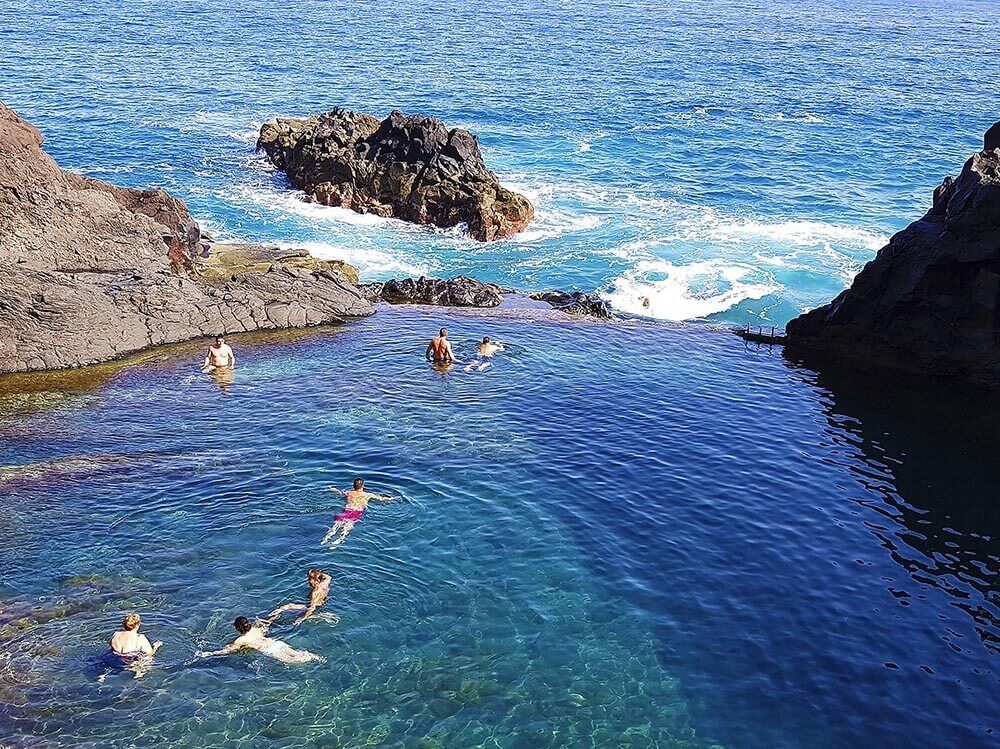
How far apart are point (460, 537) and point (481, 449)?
515 cm

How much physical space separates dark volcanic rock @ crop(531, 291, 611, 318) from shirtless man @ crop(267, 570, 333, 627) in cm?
2430

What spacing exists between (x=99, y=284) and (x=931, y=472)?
30.5 m

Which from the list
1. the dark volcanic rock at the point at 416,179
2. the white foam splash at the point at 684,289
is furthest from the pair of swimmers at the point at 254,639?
the dark volcanic rock at the point at 416,179

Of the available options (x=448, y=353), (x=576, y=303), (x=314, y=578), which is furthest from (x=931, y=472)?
(x=576, y=303)

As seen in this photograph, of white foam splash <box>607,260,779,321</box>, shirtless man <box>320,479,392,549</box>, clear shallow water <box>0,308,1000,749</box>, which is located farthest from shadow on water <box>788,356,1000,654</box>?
shirtless man <box>320,479,392,549</box>

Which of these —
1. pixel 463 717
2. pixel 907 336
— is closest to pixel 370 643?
pixel 463 717

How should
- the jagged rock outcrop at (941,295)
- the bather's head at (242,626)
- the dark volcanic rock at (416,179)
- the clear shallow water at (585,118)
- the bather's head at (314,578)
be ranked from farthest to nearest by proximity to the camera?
the dark volcanic rock at (416,179) < the clear shallow water at (585,118) < the jagged rock outcrop at (941,295) < the bather's head at (314,578) < the bather's head at (242,626)

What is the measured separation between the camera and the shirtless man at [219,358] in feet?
117

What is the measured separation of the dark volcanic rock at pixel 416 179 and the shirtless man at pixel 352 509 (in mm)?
32558

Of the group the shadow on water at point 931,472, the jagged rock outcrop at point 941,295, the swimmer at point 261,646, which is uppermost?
the jagged rock outcrop at point 941,295

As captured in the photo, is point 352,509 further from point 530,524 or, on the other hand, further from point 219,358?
point 219,358

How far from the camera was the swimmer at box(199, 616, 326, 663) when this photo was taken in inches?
831

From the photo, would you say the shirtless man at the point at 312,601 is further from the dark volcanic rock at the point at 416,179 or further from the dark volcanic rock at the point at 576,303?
the dark volcanic rock at the point at 416,179

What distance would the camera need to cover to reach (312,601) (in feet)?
74.9
